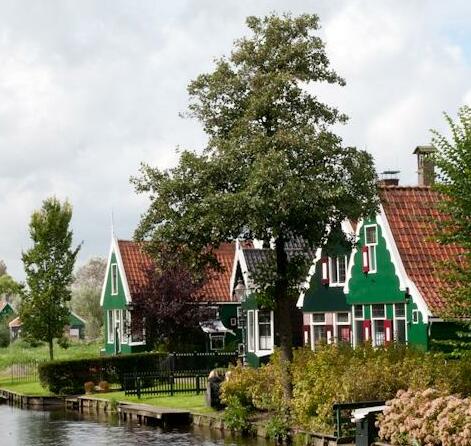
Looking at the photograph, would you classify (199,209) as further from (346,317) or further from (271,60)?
(346,317)

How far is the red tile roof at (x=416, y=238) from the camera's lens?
37.3 meters

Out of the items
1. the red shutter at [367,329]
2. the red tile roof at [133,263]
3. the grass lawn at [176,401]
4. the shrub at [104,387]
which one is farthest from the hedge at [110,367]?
the red shutter at [367,329]

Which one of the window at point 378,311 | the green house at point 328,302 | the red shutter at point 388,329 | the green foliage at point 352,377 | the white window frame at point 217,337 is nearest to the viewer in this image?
the green foliage at point 352,377

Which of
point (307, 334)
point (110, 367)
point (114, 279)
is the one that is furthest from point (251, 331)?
point (114, 279)

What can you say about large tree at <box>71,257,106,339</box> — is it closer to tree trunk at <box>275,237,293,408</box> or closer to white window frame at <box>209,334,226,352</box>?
white window frame at <box>209,334,226,352</box>

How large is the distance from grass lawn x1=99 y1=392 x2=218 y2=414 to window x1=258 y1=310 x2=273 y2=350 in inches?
346

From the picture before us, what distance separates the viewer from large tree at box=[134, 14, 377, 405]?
29.4 meters

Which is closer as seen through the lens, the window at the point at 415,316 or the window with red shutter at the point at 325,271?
the window at the point at 415,316

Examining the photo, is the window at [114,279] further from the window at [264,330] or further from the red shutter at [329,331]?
the red shutter at [329,331]

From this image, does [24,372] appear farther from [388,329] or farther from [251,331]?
[388,329]

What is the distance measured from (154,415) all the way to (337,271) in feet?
37.6

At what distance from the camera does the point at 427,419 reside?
22.5m

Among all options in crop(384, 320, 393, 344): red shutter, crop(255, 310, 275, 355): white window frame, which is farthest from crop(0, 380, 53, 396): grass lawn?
crop(384, 320, 393, 344): red shutter

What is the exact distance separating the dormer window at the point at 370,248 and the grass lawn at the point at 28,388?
15.3 m
